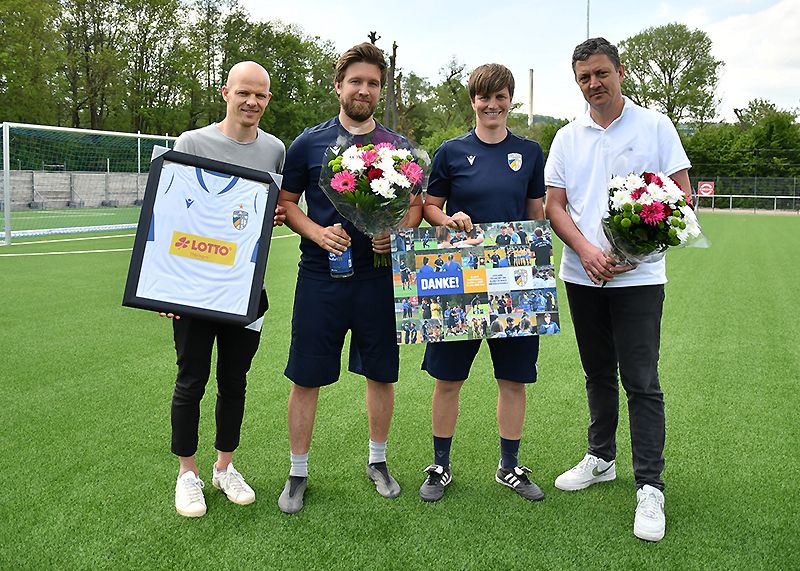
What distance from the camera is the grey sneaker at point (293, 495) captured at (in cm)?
302

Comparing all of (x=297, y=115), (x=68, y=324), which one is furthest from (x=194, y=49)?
(x=68, y=324)

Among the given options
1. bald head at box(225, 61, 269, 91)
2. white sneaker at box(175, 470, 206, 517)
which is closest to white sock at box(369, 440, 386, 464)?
white sneaker at box(175, 470, 206, 517)

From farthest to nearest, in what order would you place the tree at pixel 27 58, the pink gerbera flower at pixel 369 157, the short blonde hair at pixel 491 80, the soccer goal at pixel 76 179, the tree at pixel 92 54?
1. the tree at pixel 92 54
2. the tree at pixel 27 58
3. the soccer goal at pixel 76 179
4. the short blonde hair at pixel 491 80
5. the pink gerbera flower at pixel 369 157

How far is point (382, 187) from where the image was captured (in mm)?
2676

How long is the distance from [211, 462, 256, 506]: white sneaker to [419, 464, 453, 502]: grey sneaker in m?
0.80

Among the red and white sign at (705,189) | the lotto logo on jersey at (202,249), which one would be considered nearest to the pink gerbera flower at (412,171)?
the lotto logo on jersey at (202,249)

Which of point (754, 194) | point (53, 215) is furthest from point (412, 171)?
point (754, 194)

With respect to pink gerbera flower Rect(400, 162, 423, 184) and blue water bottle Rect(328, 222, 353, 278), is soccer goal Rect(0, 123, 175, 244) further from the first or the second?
pink gerbera flower Rect(400, 162, 423, 184)

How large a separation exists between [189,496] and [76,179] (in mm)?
22012

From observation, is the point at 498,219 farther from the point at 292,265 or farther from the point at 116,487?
the point at 292,265

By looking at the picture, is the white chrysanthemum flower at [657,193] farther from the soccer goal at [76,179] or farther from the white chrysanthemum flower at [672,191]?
the soccer goal at [76,179]

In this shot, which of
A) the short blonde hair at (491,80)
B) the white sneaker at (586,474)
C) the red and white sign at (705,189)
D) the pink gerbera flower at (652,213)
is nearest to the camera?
the pink gerbera flower at (652,213)

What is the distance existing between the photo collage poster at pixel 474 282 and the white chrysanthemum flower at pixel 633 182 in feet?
1.37

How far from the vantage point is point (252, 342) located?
310cm
